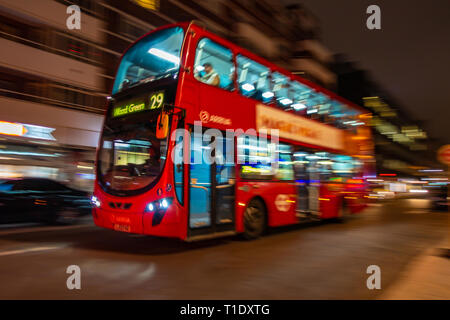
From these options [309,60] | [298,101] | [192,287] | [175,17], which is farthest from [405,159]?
[192,287]

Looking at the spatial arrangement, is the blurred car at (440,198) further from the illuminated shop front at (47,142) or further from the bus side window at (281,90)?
the illuminated shop front at (47,142)

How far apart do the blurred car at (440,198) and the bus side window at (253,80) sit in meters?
14.4

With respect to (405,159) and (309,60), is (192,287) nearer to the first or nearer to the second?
(309,60)

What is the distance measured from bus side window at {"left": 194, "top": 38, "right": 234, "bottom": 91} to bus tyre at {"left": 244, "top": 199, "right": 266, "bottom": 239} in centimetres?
274

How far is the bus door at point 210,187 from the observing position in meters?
6.78

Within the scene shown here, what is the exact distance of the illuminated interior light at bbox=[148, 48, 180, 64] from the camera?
22.2 ft

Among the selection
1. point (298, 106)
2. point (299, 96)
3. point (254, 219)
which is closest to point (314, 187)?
point (298, 106)

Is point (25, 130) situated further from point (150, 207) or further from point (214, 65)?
point (150, 207)

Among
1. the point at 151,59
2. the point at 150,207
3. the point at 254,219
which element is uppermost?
the point at 151,59

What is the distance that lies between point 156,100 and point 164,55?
110cm

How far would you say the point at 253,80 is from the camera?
846cm

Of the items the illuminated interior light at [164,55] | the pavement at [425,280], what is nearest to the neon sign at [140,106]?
the illuminated interior light at [164,55]
